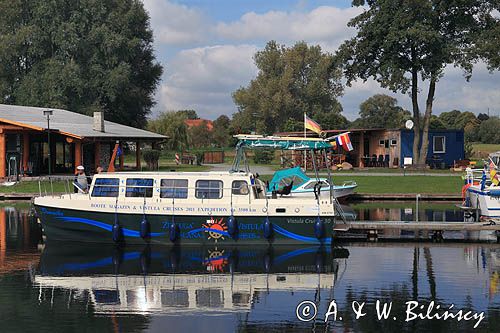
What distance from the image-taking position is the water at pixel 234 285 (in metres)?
14.2

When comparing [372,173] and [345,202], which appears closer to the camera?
[345,202]

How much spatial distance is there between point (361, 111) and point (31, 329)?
118952 millimetres

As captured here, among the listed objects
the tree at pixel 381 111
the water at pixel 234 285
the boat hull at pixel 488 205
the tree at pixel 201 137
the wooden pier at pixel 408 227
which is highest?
the tree at pixel 381 111

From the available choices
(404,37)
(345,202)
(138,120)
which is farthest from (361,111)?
(345,202)

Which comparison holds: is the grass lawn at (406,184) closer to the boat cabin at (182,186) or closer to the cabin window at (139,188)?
the boat cabin at (182,186)

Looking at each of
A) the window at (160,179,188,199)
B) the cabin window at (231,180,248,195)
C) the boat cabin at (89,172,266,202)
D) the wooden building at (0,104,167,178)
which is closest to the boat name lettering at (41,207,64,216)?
the boat cabin at (89,172,266,202)

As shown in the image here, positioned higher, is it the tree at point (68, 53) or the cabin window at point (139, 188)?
the tree at point (68, 53)

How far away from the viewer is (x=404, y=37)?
56.0 metres

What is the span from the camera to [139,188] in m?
22.3

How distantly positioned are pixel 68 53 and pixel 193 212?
49.1 meters

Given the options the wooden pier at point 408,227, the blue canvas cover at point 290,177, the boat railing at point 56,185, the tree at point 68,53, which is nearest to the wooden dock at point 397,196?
the blue canvas cover at point 290,177

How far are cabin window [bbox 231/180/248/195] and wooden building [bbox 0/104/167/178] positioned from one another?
69.8 feet

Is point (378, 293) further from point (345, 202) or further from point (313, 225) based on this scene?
point (345, 202)

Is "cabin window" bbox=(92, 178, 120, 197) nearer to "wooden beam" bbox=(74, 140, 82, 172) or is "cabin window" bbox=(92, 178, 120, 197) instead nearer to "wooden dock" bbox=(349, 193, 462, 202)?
"wooden dock" bbox=(349, 193, 462, 202)
